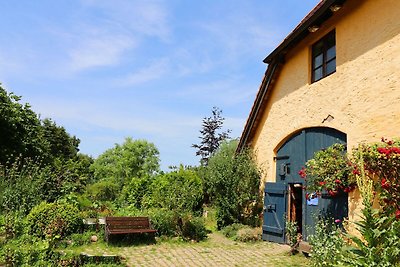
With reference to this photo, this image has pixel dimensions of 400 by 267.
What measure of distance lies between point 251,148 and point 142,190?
6.27 metres

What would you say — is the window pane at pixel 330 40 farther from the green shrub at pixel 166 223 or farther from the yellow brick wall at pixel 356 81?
the green shrub at pixel 166 223

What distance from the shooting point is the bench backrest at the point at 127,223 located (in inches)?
393

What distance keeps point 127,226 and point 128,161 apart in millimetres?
23151

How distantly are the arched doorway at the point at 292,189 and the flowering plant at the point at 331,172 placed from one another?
1.03 meters

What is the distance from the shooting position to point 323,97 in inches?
357

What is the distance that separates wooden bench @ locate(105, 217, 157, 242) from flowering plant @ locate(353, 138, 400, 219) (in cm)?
654

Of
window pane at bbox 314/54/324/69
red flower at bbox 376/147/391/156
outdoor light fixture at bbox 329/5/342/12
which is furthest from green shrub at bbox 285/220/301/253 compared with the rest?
outdoor light fixture at bbox 329/5/342/12

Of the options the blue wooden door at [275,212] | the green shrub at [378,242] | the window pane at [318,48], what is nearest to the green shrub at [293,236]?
the blue wooden door at [275,212]

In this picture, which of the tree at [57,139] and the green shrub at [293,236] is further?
the tree at [57,139]

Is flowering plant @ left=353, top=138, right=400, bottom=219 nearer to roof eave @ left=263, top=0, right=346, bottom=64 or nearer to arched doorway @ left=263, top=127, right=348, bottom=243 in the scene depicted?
arched doorway @ left=263, top=127, right=348, bottom=243

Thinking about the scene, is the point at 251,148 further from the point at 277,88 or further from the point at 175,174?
the point at 175,174

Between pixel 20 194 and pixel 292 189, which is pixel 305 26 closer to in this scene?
pixel 292 189

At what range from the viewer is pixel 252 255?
856 centimetres

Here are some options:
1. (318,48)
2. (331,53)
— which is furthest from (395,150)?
(318,48)
